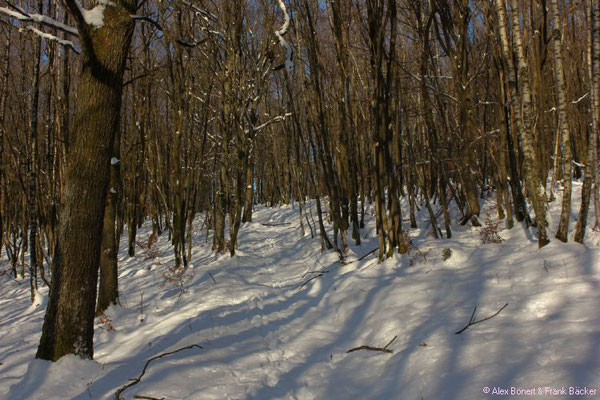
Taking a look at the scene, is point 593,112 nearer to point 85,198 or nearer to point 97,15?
point 97,15

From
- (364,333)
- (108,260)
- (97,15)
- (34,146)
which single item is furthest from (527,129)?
(34,146)

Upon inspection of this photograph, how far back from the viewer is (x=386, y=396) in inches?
97.4

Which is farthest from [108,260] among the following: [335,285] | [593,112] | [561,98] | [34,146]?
[593,112]

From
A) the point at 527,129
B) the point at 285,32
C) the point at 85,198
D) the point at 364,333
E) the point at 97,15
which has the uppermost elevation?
the point at 97,15

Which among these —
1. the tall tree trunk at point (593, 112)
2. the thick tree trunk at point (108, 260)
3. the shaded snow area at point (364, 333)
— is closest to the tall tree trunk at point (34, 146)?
the shaded snow area at point (364, 333)

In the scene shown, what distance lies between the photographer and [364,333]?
362 cm

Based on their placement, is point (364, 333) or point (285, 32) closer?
point (285, 32)

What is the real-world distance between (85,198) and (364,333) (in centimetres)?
287

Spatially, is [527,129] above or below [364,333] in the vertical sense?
above

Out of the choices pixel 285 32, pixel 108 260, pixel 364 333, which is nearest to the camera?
pixel 285 32

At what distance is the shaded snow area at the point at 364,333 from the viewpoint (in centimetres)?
237

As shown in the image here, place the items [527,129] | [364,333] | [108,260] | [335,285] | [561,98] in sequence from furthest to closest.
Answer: [108,260] → [335,285] → [527,129] → [561,98] → [364,333]

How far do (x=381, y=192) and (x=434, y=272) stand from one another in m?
1.44

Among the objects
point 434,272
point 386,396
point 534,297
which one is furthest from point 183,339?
point 534,297
